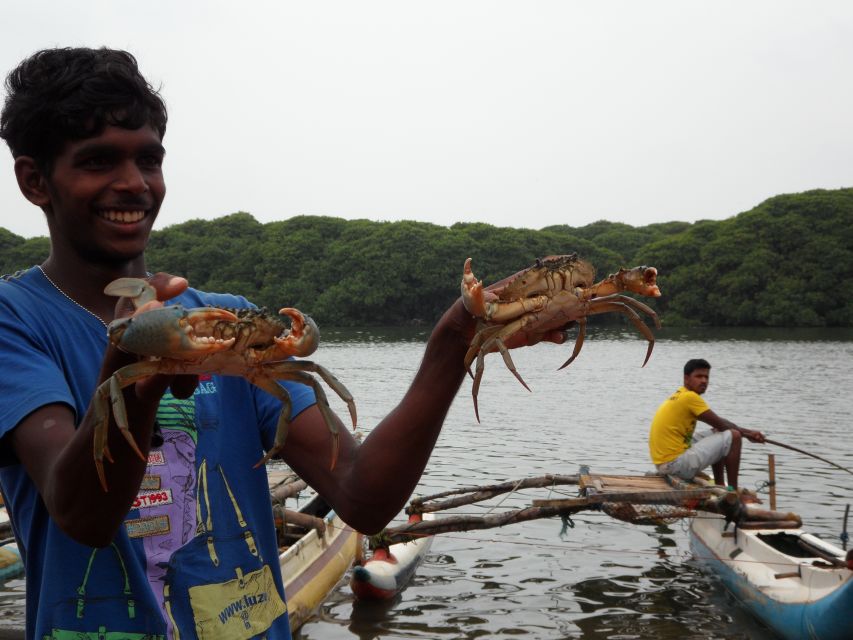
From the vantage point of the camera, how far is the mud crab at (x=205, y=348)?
1.69m

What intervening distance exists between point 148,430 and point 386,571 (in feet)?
28.5

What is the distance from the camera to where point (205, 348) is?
182 centimetres

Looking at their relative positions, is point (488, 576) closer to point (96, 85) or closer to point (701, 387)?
point (701, 387)

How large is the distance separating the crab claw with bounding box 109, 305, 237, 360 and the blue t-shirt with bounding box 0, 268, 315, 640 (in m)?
0.34

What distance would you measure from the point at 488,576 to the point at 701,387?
159 inches

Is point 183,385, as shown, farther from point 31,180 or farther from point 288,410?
point 31,180

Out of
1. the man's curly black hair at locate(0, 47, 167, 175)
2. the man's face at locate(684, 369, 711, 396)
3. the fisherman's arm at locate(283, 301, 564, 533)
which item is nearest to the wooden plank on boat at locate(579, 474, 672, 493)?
the man's face at locate(684, 369, 711, 396)

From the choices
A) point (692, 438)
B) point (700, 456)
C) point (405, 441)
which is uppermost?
point (405, 441)

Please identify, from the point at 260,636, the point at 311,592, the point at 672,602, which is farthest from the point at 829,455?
the point at 260,636

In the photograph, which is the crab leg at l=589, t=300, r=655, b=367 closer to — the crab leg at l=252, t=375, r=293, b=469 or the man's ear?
the crab leg at l=252, t=375, r=293, b=469

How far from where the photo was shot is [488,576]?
1117 centimetres

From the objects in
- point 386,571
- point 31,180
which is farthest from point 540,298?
point 386,571

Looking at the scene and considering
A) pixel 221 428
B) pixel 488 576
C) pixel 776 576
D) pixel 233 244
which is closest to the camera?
pixel 221 428

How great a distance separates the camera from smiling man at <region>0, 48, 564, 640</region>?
195 centimetres
